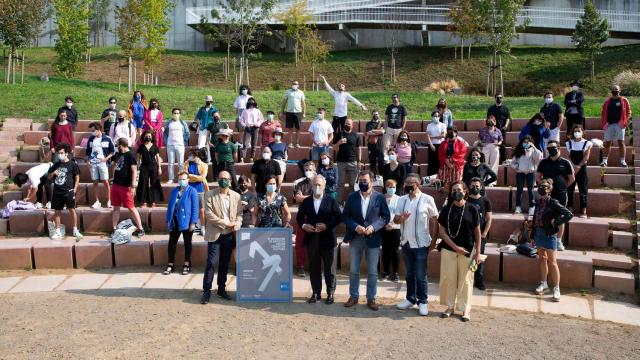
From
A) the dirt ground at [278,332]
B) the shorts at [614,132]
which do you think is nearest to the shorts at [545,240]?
the dirt ground at [278,332]

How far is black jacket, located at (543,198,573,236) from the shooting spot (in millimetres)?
9906

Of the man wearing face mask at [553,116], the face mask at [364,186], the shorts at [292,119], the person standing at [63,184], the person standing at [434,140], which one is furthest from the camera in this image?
the shorts at [292,119]

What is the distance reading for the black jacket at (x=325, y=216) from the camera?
9.80 m

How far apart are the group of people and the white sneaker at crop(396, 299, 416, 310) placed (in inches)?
2.3

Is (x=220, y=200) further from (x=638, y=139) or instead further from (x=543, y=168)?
(x=638, y=139)

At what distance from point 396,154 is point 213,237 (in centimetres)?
448

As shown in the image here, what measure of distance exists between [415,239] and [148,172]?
6410 mm

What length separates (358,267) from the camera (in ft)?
31.8

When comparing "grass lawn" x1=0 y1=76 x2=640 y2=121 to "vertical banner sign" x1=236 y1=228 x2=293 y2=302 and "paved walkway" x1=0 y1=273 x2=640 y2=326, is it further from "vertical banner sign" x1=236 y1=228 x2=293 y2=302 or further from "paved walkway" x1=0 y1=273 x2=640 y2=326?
"vertical banner sign" x1=236 y1=228 x2=293 y2=302

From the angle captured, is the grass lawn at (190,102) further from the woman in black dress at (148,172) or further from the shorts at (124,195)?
the shorts at (124,195)

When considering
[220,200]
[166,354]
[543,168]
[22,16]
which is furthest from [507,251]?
[22,16]

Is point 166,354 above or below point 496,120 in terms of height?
below

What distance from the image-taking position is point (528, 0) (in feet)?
136

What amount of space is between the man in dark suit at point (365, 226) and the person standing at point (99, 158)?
630 centimetres
